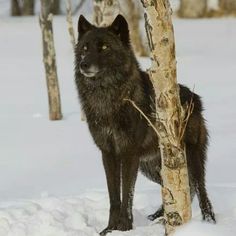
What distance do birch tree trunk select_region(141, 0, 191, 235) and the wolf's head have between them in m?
0.97

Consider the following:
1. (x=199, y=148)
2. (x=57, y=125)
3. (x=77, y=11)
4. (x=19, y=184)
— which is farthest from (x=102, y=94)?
(x=77, y=11)

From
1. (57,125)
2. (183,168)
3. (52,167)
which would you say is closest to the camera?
(183,168)

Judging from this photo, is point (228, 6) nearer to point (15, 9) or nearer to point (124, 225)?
point (15, 9)

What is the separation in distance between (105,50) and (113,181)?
114 cm

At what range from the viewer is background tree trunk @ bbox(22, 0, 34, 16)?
31.0m

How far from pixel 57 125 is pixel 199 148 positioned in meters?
6.81

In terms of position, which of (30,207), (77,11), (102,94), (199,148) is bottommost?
(77,11)

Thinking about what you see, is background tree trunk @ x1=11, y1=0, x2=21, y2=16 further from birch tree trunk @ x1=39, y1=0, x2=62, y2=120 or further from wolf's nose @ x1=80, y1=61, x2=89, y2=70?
wolf's nose @ x1=80, y1=61, x2=89, y2=70

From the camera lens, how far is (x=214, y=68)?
1819 cm

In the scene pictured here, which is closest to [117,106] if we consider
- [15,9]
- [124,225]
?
[124,225]

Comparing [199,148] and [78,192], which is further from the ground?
[199,148]

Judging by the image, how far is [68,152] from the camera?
33.9 feet

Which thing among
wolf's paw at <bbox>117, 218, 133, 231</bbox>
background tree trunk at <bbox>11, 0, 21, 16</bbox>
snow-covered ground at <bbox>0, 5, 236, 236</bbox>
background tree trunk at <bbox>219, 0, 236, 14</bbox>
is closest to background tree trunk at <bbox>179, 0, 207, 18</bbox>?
background tree trunk at <bbox>219, 0, 236, 14</bbox>

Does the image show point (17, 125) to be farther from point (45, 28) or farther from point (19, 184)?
point (19, 184)
